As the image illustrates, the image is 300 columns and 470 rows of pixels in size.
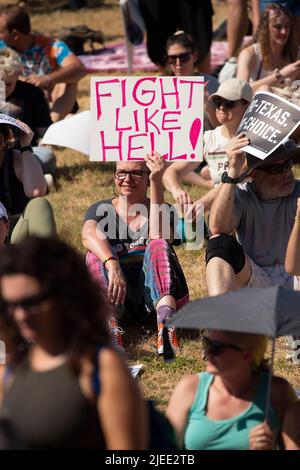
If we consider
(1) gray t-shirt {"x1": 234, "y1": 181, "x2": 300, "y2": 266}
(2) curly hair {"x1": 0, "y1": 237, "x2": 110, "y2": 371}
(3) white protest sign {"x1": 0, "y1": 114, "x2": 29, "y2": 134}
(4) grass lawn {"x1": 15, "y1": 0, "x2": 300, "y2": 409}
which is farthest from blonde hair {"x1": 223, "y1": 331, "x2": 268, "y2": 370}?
(3) white protest sign {"x1": 0, "y1": 114, "x2": 29, "y2": 134}

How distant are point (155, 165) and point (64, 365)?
292 cm

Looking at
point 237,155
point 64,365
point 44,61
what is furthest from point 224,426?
point 44,61

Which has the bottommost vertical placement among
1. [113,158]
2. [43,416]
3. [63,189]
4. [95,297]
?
[63,189]

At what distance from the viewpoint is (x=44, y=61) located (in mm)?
9406

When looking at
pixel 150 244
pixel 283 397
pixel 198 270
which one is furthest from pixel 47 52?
pixel 283 397

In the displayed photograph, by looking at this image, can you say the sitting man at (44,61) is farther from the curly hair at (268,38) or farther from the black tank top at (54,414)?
the black tank top at (54,414)

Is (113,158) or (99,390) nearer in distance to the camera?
(99,390)

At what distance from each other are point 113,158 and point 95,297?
3097 millimetres

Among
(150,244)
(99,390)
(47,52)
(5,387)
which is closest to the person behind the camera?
(99,390)

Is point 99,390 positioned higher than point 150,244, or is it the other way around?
point 99,390

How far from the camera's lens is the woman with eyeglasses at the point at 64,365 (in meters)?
3.01

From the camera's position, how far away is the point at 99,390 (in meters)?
3.00

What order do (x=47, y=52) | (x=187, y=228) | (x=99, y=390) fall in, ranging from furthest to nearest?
(x=47, y=52), (x=187, y=228), (x=99, y=390)

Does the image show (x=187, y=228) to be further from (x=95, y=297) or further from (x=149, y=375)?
(x=95, y=297)
